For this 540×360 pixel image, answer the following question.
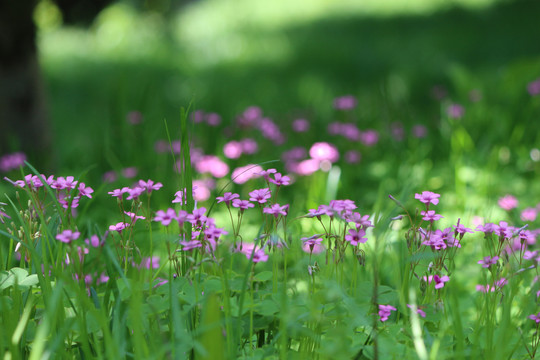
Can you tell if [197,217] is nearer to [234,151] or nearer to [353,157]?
[234,151]

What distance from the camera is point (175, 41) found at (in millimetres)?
10180

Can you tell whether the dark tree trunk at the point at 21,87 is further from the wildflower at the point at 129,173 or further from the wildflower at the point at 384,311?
the wildflower at the point at 384,311

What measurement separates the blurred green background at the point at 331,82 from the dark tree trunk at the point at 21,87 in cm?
29

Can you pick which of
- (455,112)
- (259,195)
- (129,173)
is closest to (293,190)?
(129,173)

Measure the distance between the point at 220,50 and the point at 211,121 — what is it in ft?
17.2

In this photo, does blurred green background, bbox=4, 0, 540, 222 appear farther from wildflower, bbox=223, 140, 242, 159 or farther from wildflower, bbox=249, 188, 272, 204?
wildflower, bbox=249, 188, 272, 204

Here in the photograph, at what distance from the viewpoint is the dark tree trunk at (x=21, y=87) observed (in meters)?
3.58

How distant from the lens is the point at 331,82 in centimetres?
643

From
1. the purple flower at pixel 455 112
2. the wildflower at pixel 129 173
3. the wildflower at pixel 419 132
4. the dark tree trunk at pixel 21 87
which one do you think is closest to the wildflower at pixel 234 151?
the wildflower at pixel 129 173

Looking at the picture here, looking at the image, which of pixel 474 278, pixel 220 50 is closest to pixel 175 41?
pixel 220 50

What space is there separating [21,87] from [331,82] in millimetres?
3552

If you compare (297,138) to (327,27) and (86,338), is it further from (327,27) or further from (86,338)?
(327,27)

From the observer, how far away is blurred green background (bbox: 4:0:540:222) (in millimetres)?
3436

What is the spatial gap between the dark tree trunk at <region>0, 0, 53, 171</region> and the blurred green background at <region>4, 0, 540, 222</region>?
0.96 ft
